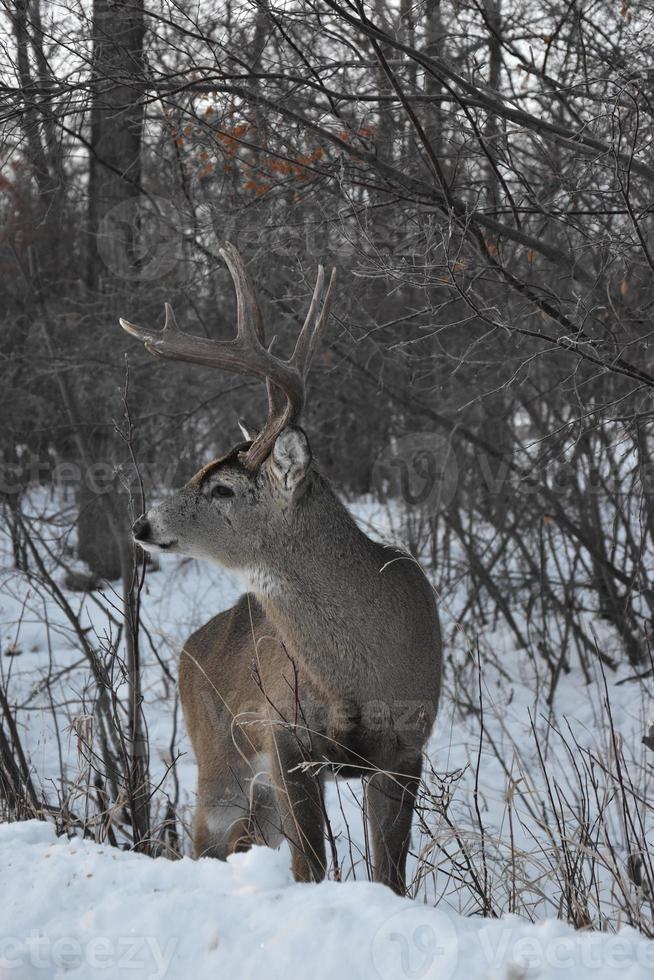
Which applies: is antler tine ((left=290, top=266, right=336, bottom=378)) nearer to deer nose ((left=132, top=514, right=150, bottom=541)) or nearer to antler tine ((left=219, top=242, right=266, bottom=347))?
antler tine ((left=219, top=242, right=266, bottom=347))

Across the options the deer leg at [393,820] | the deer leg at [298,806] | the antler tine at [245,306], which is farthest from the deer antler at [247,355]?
the deer leg at [393,820]

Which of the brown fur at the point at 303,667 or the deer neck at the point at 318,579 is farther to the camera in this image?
the deer neck at the point at 318,579

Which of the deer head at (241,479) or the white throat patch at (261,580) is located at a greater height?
the deer head at (241,479)

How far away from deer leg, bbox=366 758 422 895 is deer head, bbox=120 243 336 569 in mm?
990

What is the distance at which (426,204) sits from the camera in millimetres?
3902

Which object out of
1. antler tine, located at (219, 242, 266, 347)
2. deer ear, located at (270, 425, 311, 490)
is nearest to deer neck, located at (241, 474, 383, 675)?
deer ear, located at (270, 425, 311, 490)

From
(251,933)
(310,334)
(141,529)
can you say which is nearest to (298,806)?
(141,529)

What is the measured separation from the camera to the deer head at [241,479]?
12.7ft

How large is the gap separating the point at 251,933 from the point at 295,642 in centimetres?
161

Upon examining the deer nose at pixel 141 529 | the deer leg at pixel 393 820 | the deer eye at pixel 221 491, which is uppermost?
the deer eye at pixel 221 491

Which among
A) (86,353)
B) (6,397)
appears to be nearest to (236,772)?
(86,353)

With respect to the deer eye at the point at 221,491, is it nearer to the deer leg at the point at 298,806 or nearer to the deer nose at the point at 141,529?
the deer nose at the point at 141,529

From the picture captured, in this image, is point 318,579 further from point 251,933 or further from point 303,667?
point 251,933

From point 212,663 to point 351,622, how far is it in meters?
0.99
